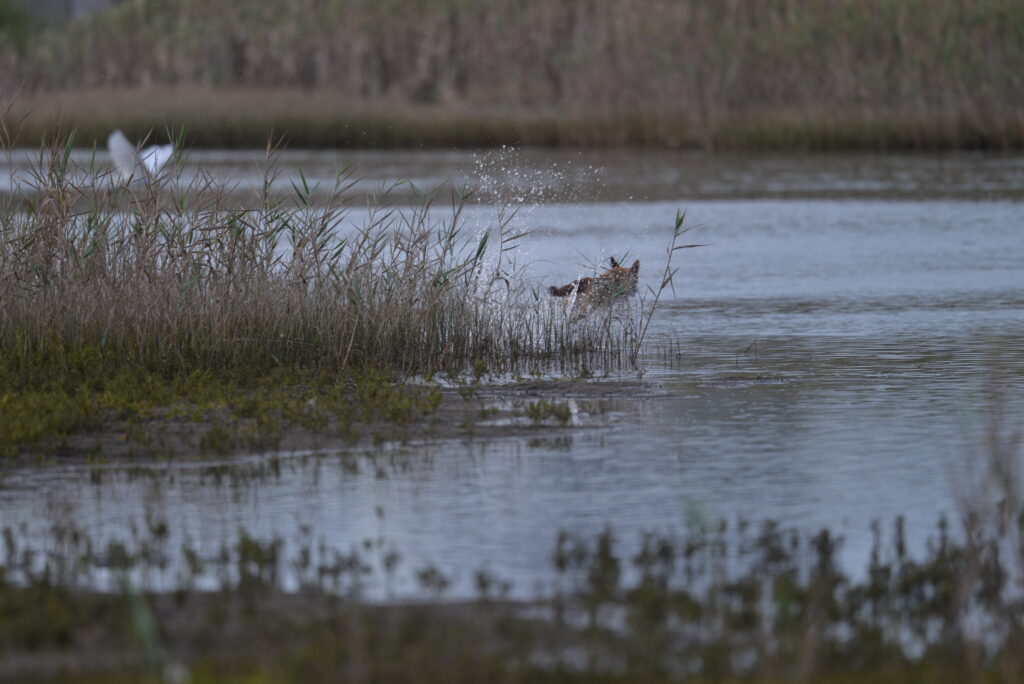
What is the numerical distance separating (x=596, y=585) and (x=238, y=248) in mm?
6152

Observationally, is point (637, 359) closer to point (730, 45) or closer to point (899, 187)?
point (899, 187)

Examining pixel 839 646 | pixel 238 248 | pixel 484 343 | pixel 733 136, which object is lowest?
pixel 839 646

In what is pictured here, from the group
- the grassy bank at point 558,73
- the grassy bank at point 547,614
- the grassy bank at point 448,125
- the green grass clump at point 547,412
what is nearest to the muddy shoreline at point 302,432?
the green grass clump at point 547,412

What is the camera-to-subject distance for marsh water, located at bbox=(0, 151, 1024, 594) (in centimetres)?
731

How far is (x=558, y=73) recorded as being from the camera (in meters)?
33.6

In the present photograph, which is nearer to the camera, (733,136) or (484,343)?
(484,343)

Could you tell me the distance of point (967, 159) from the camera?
1120 inches

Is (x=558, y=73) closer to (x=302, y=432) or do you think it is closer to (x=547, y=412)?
(x=547, y=412)

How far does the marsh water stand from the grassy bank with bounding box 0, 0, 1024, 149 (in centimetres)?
1127

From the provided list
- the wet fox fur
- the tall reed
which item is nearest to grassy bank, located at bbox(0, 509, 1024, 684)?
the tall reed

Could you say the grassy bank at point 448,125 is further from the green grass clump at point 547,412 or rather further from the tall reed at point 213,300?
the green grass clump at point 547,412

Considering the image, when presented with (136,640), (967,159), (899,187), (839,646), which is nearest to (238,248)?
(136,640)

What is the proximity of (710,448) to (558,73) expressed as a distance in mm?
25468

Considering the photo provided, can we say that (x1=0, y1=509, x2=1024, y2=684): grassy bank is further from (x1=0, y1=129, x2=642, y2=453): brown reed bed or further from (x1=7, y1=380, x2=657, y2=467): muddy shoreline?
(x1=0, y1=129, x2=642, y2=453): brown reed bed
